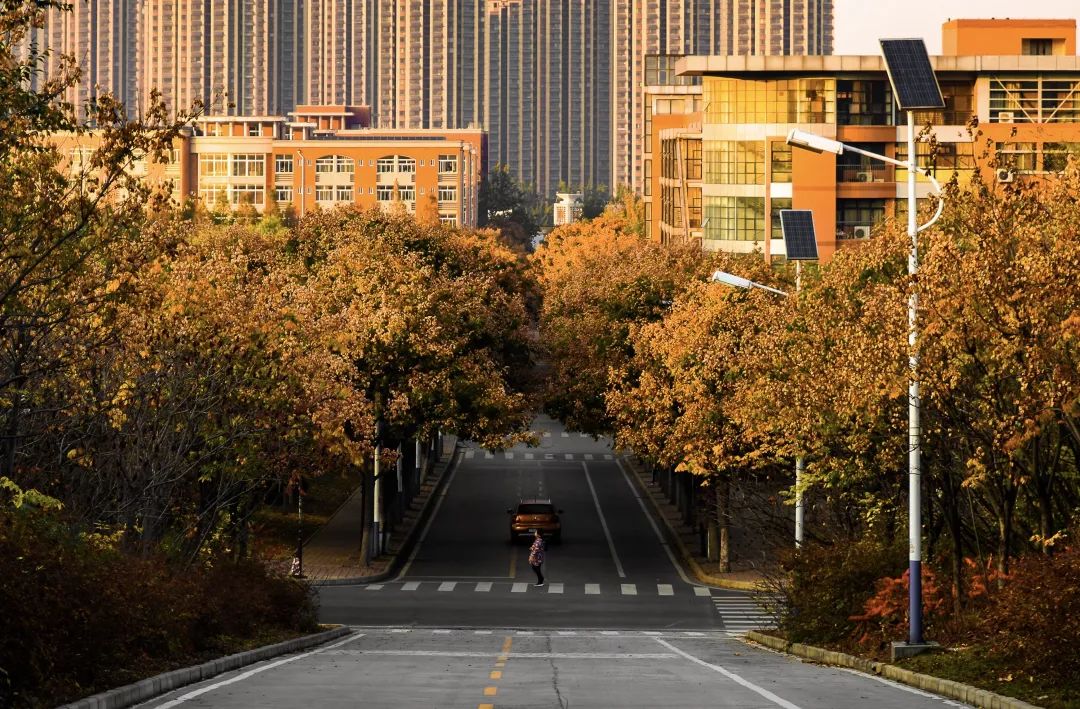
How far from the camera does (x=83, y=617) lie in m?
19.3

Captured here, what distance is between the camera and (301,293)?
46.7m

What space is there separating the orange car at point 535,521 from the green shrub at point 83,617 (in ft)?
110

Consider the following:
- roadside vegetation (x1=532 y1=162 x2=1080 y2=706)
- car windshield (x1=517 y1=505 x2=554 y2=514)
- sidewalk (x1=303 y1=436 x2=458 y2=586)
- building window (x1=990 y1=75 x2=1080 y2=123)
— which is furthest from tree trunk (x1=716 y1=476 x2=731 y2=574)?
building window (x1=990 y1=75 x2=1080 y2=123)

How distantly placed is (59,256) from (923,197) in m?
77.2

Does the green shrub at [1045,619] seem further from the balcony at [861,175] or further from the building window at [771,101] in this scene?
the balcony at [861,175]

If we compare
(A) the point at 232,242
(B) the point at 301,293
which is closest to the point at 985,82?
(A) the point at 232,242

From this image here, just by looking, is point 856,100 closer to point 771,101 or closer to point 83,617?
point 771,101


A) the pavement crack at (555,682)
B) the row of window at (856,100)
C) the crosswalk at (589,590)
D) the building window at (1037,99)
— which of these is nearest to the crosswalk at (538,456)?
the row of window at (856,100)

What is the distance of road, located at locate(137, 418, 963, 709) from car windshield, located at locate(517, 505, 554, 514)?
136cm

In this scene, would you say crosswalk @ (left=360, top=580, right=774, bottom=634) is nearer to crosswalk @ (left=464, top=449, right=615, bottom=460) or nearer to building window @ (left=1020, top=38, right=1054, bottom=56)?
crosswalk @ (left=464, top=449, right=615, bottom=460)

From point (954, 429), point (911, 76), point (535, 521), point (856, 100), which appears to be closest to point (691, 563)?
point (535, 521)

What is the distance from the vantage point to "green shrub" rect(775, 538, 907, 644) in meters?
29.5

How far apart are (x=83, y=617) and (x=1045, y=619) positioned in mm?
10316

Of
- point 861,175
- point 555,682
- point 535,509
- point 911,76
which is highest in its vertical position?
point 861,175
